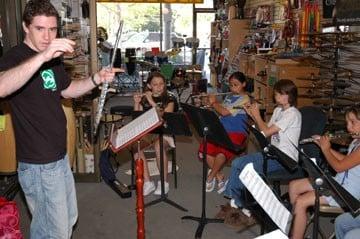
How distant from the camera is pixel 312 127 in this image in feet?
10.5

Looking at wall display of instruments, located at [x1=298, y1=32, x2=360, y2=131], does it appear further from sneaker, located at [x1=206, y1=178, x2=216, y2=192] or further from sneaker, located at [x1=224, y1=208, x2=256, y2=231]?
sneaker, located at [x1=206, y1=178, x2=216, y2=192]

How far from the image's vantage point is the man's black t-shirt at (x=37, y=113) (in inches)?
79.1

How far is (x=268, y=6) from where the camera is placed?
748 centimetres

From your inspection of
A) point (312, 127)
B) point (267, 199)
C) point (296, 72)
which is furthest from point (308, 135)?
point (296, 72)

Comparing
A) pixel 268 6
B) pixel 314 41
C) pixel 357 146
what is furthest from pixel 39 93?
pixel 268 6

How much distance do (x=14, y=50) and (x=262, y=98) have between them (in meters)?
4.83

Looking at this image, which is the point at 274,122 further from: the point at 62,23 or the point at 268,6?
the point at 268,6

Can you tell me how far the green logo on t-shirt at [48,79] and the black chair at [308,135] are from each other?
1722 millimetres

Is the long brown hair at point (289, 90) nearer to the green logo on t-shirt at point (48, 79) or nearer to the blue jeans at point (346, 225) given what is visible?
the blue jeans at point (346, 225)

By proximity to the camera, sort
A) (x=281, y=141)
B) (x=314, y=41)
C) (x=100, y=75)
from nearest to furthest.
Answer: (x=100, y=75) < (x=281, y=141) < (x=314, y=41)

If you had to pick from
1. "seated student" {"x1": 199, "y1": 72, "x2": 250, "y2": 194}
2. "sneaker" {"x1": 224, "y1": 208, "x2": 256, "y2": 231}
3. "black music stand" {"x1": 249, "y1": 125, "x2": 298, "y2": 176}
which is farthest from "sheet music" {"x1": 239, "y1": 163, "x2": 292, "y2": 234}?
"seated student" {"x1": 199, "y1": 72, "x2": 250, "y2": 194}

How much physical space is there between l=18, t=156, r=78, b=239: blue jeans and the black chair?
60.6 inches

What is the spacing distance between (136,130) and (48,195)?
2.90 ft

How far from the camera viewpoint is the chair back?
3.18m
